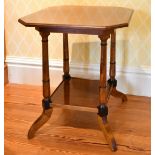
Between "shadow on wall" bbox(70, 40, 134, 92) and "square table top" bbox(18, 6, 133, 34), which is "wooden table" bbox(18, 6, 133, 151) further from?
"shadow on wall" bbox(70, 40, 134, 92)

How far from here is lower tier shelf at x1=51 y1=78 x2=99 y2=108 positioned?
1.58 metres

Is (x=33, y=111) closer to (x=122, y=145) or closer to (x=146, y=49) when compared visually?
(x=122, y=145)

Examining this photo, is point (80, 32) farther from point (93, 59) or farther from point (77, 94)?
point (93, 59)

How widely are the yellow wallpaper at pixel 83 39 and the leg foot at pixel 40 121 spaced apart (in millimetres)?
620

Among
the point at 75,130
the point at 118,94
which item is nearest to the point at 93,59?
the point at 118,94

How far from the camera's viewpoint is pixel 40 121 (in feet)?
5.13

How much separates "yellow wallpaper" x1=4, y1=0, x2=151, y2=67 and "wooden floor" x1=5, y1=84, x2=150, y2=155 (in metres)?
0.30

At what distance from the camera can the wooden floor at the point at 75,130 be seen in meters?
1.47

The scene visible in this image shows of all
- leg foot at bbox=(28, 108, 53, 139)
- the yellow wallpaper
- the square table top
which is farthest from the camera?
the yellow wallpaper

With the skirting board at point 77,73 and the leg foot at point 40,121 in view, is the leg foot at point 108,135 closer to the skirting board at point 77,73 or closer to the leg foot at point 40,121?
the leg foot at point 40,121

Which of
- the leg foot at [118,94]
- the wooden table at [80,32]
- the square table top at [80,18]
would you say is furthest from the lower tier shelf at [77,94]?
the square table top at [80,18]

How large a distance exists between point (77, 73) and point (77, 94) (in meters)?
0.43

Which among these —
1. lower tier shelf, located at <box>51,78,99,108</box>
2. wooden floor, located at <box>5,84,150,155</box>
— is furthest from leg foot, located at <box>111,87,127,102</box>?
lower tier shelf, located at <box>51,78,99,108</box>
